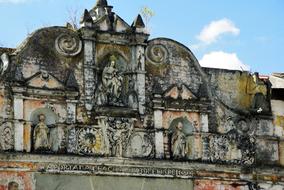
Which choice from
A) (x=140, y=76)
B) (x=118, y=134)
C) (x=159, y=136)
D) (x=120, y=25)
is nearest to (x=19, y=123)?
(x=118, y=134)

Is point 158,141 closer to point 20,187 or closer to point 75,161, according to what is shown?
point 75,161

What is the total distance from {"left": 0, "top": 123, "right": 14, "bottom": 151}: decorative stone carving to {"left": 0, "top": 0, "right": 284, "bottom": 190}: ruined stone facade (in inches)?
0.8

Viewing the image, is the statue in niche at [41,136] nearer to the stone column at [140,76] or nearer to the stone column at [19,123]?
the stone column at [19,123]

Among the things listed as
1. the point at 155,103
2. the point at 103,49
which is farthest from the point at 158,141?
the point at 103,49

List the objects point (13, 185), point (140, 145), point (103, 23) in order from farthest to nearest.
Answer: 1. point (103, 23)
2. point (140, 145)
3. point (13, 185)

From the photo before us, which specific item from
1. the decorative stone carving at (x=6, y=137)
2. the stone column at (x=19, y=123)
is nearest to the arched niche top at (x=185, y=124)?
the stone column at (x=19, y=123)

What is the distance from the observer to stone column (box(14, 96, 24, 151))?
60.9 feet

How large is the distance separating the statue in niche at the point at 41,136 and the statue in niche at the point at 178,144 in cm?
287

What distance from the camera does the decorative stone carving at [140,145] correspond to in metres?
19.6

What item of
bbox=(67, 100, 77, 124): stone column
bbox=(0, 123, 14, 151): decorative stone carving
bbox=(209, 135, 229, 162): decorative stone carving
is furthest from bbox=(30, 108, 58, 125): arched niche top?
bbox=(209, 135, 229, 162): decorative stone carving

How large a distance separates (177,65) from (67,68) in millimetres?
2630

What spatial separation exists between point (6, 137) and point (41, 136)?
75 cm

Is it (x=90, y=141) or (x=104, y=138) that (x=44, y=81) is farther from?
(x=104, y=138)

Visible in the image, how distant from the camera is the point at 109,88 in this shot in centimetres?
1961
